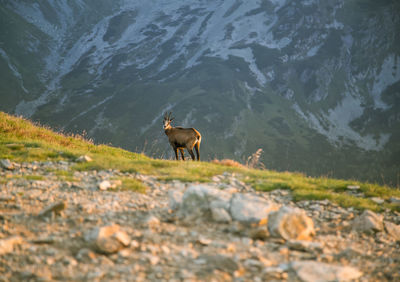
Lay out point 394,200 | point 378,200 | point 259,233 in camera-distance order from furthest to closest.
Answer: point 394,200, point 378,200, point 259,233

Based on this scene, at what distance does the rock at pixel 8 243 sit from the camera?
4145 millimetres

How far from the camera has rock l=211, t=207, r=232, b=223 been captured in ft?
18.4

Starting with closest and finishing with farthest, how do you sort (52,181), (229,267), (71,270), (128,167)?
(71,270) → (229,267) → (52,181) → (128,167)

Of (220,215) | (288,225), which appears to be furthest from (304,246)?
(220,215)

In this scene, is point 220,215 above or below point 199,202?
below

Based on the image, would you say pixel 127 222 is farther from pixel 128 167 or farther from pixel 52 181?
pixel 128 167

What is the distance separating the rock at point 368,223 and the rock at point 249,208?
7.09ft

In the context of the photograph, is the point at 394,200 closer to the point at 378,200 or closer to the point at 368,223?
the point at 378,200

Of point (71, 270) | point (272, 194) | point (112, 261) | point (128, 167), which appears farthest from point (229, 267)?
point (128, 167)

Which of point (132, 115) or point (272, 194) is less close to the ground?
point (132, 115)

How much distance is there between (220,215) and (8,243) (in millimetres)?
3561

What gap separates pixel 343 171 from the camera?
15725 centimetres

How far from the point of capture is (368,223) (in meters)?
6.34

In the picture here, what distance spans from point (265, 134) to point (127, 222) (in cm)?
19298
